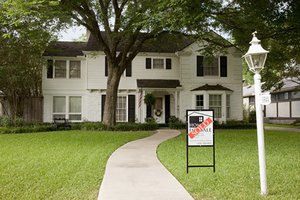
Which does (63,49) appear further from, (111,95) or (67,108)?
(111,95)

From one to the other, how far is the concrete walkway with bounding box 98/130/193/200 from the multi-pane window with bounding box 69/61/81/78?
15450 millimetres

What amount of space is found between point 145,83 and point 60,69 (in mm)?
6675

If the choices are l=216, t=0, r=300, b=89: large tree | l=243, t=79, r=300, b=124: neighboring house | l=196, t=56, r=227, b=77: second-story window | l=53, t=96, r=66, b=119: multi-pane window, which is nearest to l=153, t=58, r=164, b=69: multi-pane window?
l=196, t=56, r=227, b=77: second-story window

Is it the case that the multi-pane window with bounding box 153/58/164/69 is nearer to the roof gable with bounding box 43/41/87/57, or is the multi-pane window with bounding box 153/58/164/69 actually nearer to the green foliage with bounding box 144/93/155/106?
the green foliage with bounding box 144/93/155/106

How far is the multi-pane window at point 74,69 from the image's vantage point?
79.6 ft

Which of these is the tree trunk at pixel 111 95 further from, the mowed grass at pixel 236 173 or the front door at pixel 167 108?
the mowed grass at pixel 236 173

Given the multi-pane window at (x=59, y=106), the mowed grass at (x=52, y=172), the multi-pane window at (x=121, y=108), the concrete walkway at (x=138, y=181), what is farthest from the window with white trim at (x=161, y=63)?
the concrete walkway at (x=138, y=181)

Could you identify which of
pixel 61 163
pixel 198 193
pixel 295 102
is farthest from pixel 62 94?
pixel 295 102

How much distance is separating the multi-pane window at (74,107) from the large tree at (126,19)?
4271 millimetres

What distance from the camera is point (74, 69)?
24328mm

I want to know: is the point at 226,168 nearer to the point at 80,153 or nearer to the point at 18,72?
the point at 80,153

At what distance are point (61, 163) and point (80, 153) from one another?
1848mm

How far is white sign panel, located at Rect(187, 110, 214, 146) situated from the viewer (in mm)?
7535

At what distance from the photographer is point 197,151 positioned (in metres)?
11.2
